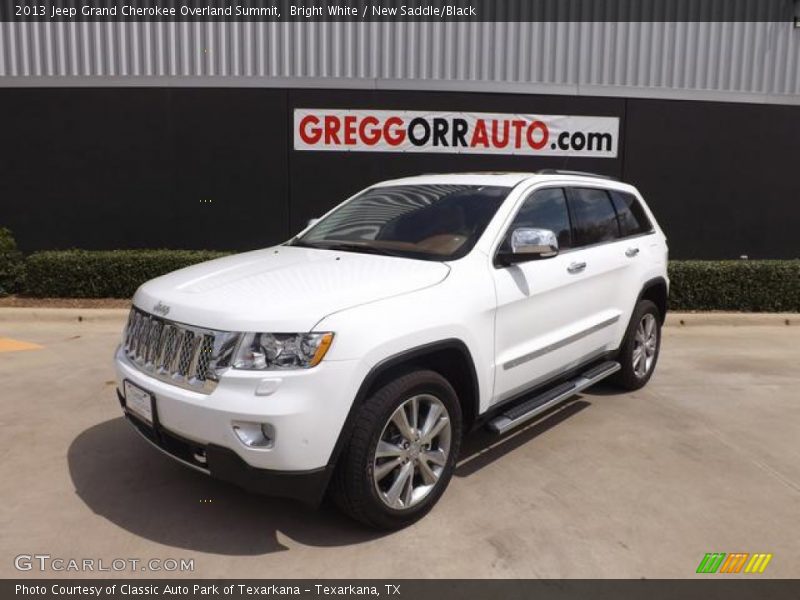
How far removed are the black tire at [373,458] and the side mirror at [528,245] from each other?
0.92m

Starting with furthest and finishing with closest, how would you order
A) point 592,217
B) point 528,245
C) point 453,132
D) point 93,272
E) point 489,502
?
1. point 453,132
2. point 93,272
3. point 592,217
4. point 528,245
5. point 489,502

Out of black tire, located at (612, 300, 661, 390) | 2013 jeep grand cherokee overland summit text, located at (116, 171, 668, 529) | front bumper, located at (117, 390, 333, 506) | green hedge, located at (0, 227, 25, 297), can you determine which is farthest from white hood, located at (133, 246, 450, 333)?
green hedge, located at (0, 227, 25, 297)

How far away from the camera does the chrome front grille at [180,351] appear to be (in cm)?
295

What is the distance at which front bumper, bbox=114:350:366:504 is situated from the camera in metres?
2.81

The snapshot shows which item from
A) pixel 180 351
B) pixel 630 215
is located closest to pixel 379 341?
pixel 180 351

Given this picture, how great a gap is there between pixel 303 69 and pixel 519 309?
8039mm

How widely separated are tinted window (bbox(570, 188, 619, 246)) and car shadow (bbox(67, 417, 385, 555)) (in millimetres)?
2671

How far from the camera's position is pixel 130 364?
3.49m

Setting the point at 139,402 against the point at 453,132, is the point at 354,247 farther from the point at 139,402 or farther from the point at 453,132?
the point at 453,132

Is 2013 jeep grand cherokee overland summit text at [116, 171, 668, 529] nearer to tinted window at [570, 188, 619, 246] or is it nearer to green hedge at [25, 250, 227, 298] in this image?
tinted window at [570, 188, 619, 246]

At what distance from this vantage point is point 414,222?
427 cm

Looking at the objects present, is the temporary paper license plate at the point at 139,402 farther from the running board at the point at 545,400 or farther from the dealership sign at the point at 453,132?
the dealership sign at the point at 453,132

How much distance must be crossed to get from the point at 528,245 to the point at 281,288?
4.79 ft
